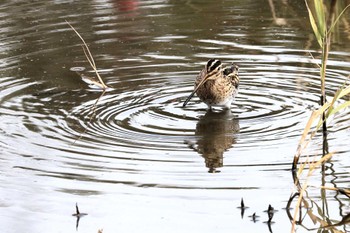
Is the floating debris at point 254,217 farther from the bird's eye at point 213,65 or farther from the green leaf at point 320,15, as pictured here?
the bird's eye at point 213,65

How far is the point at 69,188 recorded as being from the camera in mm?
8156

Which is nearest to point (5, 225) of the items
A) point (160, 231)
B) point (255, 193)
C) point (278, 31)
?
point (160, 231)

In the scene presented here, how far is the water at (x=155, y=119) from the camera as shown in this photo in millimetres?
7691

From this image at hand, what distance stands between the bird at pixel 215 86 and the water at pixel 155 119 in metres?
0.17

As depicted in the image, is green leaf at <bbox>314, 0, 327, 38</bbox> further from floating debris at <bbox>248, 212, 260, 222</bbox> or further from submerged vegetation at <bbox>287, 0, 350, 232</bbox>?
floating debris at <bbox>248, 212, 260, 222</bbox>

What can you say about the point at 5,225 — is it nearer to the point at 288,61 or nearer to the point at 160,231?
the point at 160,231

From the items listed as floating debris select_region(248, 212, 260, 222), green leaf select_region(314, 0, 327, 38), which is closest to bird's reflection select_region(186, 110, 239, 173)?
floating debris select_region(248, 212, 260, 222)

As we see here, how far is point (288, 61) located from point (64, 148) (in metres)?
4.36

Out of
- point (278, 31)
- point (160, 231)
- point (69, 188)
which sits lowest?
point (160, 231)

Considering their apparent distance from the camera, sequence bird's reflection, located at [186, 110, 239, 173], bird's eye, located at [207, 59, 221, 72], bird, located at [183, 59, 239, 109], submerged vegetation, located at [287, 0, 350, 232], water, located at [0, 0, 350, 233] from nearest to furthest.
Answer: submerged vegetation, located at [287, 0, 350, 232] < water, located at [0, 0, 350, 233] < bird's reflection, located at [186, 110, 239, 173] < bird, located at [183, 59, 239, 109] < bird's eye, located at [207, 59, 221, 72]

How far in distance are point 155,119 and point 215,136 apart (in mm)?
836

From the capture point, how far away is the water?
7.69m

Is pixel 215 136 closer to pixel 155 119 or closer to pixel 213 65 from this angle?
pixel 155 119

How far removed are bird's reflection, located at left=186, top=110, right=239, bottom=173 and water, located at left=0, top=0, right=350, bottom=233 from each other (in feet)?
0.07
